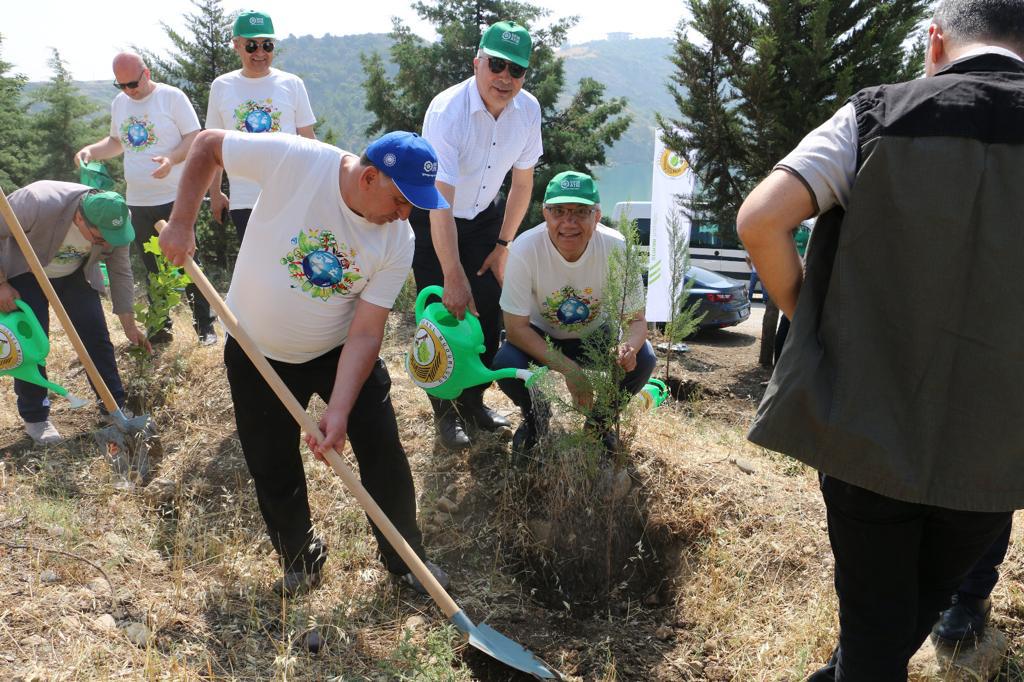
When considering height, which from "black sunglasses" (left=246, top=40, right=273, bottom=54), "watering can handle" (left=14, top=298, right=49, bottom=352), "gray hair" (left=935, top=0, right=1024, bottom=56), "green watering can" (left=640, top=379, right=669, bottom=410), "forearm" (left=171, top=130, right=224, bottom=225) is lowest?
"green watering can" (left=640, top=379, right=669, bottom=410)

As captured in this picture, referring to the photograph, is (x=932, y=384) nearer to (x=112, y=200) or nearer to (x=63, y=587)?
(x=63, y=587)

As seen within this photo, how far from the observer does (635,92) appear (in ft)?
517

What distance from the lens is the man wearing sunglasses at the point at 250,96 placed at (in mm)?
4391

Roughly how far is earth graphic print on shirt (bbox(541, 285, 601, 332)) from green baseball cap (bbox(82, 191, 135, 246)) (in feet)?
7.76

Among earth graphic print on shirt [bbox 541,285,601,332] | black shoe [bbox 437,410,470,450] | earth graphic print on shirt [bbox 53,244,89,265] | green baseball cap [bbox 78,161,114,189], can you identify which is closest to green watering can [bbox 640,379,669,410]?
earth graphic print on shirt [bbox 541,285,601,332]

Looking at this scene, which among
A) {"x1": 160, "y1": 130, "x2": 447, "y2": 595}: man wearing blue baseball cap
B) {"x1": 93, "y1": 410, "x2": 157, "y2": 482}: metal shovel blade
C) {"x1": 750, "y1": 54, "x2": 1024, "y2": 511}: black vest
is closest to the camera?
{"x1": 750, "y1": 54, "x2": 1024, "y2": 511}: black vest

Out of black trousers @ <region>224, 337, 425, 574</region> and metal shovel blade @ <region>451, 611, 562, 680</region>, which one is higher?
black trousers @ <region>224, 337, 425, 574</region>

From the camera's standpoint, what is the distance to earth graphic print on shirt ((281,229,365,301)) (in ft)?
8.63

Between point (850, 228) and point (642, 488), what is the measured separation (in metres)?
2.16

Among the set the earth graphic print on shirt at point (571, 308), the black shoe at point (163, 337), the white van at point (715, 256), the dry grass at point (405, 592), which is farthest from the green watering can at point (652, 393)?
the white van at point (715, 256)

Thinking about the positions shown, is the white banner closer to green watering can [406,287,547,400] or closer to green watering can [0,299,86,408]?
green watering can [406,287,547,400]

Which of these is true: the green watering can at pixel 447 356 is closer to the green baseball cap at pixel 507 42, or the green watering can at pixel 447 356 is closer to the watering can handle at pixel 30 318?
the green baseball cap at pixel 507 42

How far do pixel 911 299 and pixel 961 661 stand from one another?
1.66 m

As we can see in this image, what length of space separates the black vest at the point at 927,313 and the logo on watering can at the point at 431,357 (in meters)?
1.96
